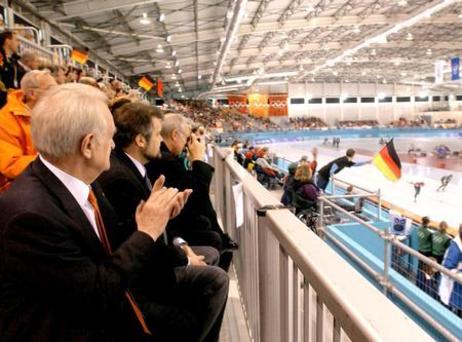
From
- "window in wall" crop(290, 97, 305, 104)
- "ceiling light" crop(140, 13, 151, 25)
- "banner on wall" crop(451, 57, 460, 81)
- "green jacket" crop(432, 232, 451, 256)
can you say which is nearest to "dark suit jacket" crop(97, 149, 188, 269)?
"green jacket" crop(432, 232, 451, 256)

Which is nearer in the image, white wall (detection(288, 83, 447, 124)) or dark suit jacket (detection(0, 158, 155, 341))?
dark suit jacket (detection(0, 158, 155, 341))

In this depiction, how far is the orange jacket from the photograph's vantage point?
2459 mm

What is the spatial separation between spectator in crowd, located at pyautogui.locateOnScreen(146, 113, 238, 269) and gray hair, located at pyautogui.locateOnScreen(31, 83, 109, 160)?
1.44 m

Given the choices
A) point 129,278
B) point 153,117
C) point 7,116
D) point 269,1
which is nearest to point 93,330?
point 129,278

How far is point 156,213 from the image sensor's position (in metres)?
1.42

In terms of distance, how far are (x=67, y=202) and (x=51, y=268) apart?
0.66 ft

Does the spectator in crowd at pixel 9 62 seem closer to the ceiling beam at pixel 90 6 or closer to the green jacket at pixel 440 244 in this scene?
the green jacket at pixel 440 244

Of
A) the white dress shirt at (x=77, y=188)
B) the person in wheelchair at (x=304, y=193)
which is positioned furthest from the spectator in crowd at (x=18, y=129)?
the person in wheelchair at (x=304, y=193)

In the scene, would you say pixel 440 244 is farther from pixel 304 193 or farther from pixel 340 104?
pixel 340 104

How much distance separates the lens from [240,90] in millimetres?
46688

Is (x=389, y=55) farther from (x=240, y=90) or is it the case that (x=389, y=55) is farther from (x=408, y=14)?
(x=240, y=90)

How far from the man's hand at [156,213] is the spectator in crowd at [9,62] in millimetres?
3252

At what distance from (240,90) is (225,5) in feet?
105

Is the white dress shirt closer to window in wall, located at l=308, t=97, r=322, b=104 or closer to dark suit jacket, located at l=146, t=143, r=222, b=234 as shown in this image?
dark suit jacket, located at l=146, t=143, r=222, b=234
